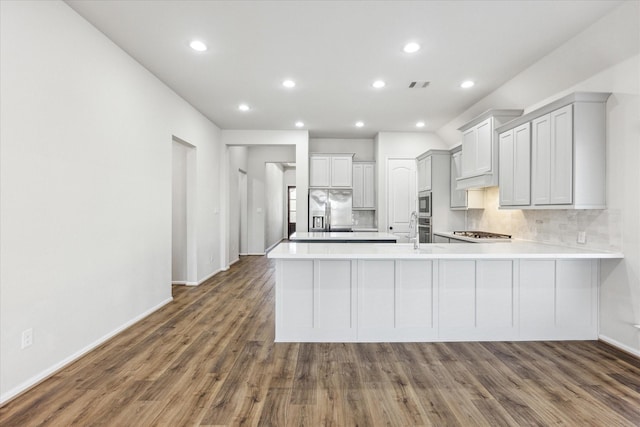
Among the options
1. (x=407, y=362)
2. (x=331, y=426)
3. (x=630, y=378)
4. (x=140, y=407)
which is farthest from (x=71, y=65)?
(x=630, y=378)

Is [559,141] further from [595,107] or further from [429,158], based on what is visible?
[429,158]

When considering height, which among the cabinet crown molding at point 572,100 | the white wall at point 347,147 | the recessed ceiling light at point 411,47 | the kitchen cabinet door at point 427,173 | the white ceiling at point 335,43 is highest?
the white ceiling at point 335,43

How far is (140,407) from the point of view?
6.76 feet

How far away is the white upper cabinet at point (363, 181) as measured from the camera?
723 centimetres

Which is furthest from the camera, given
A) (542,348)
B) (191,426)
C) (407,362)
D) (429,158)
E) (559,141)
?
(429,158)

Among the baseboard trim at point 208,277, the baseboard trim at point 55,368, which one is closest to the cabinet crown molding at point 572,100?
the baseboard trim at point 55,368

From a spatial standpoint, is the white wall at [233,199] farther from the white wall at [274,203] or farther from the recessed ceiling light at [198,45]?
the recessed ceiling light at [198,45]

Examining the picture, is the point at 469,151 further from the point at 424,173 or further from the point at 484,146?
the point at 424,173

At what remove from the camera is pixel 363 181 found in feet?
23.7

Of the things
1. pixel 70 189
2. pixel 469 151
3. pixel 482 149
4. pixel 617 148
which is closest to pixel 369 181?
pixel 469 151

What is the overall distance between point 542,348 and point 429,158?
3.74 meters

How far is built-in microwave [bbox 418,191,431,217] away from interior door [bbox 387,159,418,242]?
1.14ft

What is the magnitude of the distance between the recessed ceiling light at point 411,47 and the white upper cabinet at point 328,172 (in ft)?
12.2

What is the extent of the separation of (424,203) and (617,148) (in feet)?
11.2
